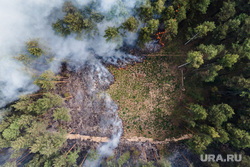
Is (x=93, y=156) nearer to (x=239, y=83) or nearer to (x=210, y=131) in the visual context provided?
(x=210, y=131)

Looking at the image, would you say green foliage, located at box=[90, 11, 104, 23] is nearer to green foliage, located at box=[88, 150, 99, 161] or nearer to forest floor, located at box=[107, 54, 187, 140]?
forest floor, located at box=[107, 54, 187, 140]

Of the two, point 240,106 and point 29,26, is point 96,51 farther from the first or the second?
point 240,106

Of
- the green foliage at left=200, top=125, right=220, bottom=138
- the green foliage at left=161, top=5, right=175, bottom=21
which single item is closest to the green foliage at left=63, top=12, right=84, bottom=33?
the green foliage at left=161, top=5, right=175, bottom=21

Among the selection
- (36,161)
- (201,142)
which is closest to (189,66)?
(201,142)

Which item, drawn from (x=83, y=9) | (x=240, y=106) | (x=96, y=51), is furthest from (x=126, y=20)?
(x=240, y=106)

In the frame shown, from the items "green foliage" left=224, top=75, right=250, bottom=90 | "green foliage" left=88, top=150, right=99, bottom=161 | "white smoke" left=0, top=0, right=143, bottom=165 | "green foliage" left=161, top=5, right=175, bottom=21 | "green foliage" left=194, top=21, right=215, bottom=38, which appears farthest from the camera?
"green foliage" left=88, top=150, right=99, bottom=161

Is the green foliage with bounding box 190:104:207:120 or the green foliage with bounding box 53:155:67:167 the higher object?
the green foliage with bounding box 190:104:207:120

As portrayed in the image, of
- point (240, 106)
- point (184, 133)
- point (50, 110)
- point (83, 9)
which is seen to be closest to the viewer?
point (83, 9)
